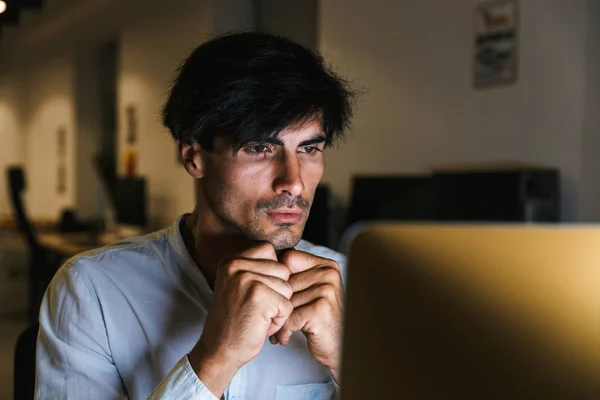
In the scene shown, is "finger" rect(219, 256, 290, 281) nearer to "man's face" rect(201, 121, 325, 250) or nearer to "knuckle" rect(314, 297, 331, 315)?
"knuckle" rect(314, 297, 331, 315)

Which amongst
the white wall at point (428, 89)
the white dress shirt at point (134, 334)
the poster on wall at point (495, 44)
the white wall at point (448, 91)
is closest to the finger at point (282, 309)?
the white dress shirt at point (134, 334)

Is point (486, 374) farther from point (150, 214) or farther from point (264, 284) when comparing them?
point (150, 214)

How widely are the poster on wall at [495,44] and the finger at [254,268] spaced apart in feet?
9.39

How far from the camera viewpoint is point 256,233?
126cm

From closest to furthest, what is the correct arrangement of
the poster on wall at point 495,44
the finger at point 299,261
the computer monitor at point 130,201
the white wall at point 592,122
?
the finger at point 299,261 < the white wall at point 592,122 < the poster on wall at point 495,44 < the computer monitor at point 130,201

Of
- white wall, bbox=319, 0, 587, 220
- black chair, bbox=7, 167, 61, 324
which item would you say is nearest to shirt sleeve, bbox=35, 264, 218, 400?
white wall, bbox=319, 0, 587, 220

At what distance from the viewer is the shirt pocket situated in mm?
1260

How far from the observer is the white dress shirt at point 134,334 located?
1.16 meters

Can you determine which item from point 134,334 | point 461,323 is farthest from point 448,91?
point 461,323

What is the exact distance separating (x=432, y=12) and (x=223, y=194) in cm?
306

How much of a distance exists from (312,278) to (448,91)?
10.2 ft

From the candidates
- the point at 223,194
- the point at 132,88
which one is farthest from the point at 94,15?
the point at 223,194

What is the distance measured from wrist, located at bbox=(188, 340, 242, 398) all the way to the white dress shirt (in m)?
0.19

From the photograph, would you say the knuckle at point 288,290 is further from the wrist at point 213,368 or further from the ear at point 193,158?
the ear at point 193,158
